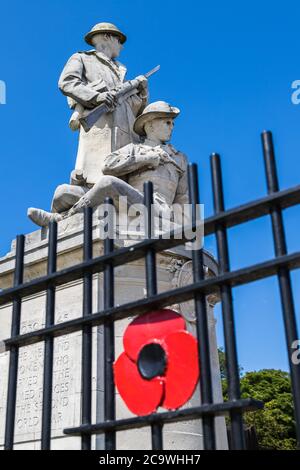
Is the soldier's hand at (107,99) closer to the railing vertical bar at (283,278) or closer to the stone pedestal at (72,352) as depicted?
the stone pedestal at (72,352)

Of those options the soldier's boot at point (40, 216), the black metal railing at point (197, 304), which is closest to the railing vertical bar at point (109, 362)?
the black metal railing at point (197, 304)

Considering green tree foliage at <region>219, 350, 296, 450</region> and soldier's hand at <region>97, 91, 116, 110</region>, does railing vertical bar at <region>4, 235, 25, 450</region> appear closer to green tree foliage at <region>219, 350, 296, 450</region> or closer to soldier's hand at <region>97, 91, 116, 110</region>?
soldier's hand at <region>97, 91, 116, 110</region>

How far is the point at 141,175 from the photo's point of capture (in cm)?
692

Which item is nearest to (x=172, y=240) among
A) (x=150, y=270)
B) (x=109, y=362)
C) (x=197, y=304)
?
(x=150, y=270)

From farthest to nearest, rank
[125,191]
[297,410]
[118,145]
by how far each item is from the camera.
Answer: [118,145], [125,191], [297,410]

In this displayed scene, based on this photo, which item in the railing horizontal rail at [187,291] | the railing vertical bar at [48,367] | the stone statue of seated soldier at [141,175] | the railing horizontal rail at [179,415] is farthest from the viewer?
the stone statue of seated soldier at [141,175]

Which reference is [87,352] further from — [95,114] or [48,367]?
[95,114]

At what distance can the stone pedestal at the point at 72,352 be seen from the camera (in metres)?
4.99

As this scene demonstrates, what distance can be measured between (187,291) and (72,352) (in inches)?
108

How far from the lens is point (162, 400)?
102 inches

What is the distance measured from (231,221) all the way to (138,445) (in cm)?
292

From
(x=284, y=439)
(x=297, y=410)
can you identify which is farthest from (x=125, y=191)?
(x=284, y=439)

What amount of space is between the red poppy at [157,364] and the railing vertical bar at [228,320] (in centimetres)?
15
